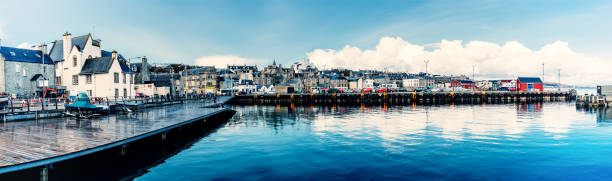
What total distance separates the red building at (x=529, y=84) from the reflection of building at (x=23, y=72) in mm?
165473

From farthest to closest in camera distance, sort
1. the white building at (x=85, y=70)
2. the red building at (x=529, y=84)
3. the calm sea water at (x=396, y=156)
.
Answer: the red building at (x=529, y=84) → the white building at (x=85, y=70) → the calm sea water at (x=396, y=156)

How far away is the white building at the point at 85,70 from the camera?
54156mm

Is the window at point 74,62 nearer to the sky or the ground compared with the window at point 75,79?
nearer to the sky

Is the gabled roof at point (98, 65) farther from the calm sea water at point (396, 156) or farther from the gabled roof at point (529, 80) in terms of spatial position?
the gabled roof at point (529, 80)

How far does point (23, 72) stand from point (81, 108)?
115 feet

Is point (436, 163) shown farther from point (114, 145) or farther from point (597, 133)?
point (597, 133)

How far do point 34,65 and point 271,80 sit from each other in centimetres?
12791

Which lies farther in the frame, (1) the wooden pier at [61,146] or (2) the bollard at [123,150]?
(2) the bollard at [123,150]

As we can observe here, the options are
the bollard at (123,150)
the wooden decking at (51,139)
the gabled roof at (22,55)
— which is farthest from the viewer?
the gabled roof at (22,55)

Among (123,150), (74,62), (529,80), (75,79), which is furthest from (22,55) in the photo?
(529,80)

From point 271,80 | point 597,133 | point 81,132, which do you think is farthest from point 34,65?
point 271,80

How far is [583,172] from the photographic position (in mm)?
16391

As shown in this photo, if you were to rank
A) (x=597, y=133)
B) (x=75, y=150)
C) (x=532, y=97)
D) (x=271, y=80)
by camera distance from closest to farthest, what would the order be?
(x=75, y=150) → (x=597, y=133) → (x=532, y=97) → (x=271, y=80)

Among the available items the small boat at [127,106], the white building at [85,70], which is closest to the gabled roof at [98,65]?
the white building at [85,70]
